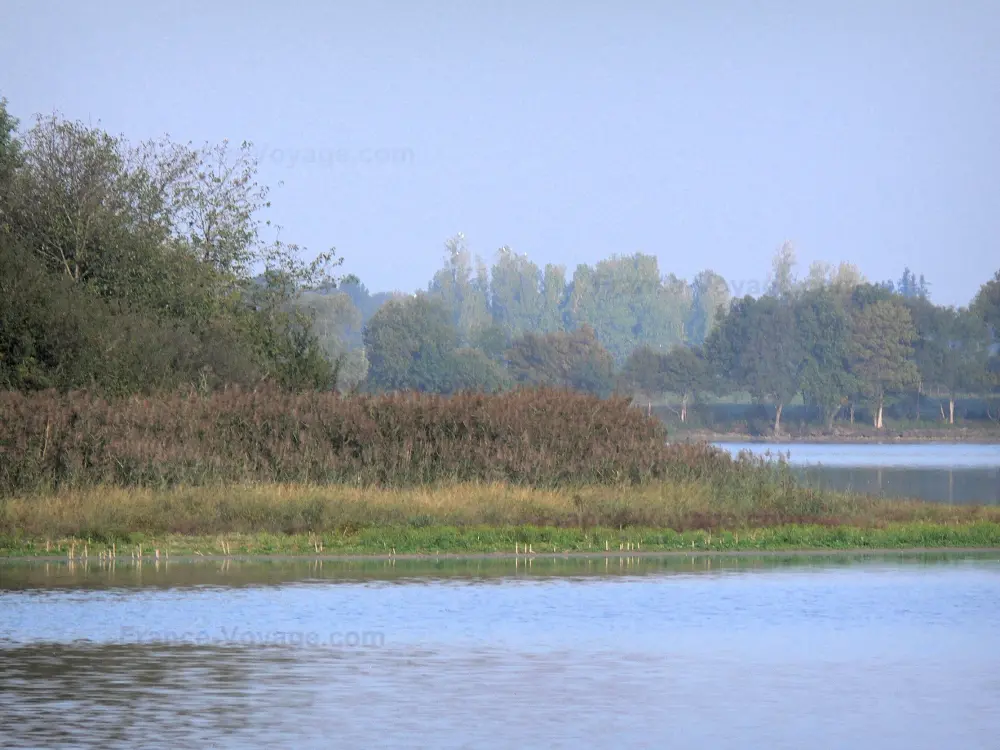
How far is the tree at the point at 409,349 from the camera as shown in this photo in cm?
13550

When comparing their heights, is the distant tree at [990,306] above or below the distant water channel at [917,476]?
above

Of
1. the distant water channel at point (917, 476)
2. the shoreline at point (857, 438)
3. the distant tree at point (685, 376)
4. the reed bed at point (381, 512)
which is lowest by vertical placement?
the shoreline at point (857, 438)

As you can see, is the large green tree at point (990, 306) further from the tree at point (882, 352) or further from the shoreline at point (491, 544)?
the shoreline at point (491, 544)

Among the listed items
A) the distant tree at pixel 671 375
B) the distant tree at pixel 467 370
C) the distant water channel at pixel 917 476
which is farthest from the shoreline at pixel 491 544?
the distant tree at pixel 671 375

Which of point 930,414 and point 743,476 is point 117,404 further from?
point 930,414

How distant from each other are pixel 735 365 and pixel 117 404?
382 ft

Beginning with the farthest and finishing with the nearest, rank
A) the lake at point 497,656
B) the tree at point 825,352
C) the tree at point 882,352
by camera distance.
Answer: the tree at point 825,352 < the tree at point 882,352 < the lake at point 497,656

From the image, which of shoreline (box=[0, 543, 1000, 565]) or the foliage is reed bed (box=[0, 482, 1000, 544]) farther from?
shoreline (box=[0, 543, 1000, 565])

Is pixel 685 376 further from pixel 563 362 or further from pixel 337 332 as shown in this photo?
pixel 337 332

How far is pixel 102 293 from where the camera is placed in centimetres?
4159

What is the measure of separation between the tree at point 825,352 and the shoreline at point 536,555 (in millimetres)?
112609

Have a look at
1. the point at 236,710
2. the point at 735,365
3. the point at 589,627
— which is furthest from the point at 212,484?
the point at 735,365

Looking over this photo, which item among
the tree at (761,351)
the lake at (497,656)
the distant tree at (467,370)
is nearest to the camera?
the lake at (497,656)

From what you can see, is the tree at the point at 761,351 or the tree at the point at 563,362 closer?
the tree at the point at 761,351
